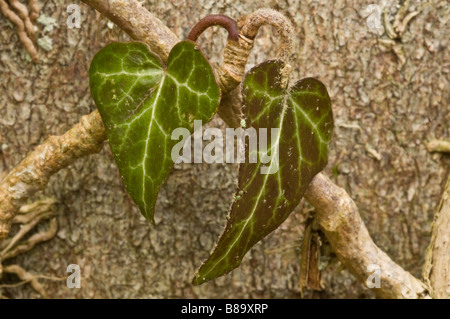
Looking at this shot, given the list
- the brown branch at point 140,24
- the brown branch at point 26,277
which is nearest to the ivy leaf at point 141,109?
the brown branch at point 140,24

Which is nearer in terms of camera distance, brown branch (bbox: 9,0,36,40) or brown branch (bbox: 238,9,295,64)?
brown branch (bbox: 238,9,295,64)

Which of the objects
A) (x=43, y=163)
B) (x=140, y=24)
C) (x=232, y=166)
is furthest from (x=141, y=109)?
(x=232, y=166)

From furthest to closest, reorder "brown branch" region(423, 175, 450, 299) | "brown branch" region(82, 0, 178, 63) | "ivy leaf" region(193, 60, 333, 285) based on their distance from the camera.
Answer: "brown branch" region(423, 175, 450, 299), "brown branch" region(82, 0, 178, 63), "ivy leaf" region(193, 60, 333, 285)

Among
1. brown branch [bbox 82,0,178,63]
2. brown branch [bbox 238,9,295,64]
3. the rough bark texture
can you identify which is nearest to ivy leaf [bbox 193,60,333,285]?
brown branch [bbox 238,9,295,64]

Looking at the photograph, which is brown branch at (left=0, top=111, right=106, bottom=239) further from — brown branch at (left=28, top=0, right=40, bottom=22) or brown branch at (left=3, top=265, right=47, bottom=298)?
brown branch at (left=28, top=0, right=40, bottom=22)

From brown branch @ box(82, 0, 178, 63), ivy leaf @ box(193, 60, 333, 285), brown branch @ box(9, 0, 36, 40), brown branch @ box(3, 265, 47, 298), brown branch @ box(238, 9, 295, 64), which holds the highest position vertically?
brown branch @ box(9, 0, 36, 40)

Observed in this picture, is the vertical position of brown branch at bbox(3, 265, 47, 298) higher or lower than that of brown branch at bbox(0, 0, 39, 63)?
lower
